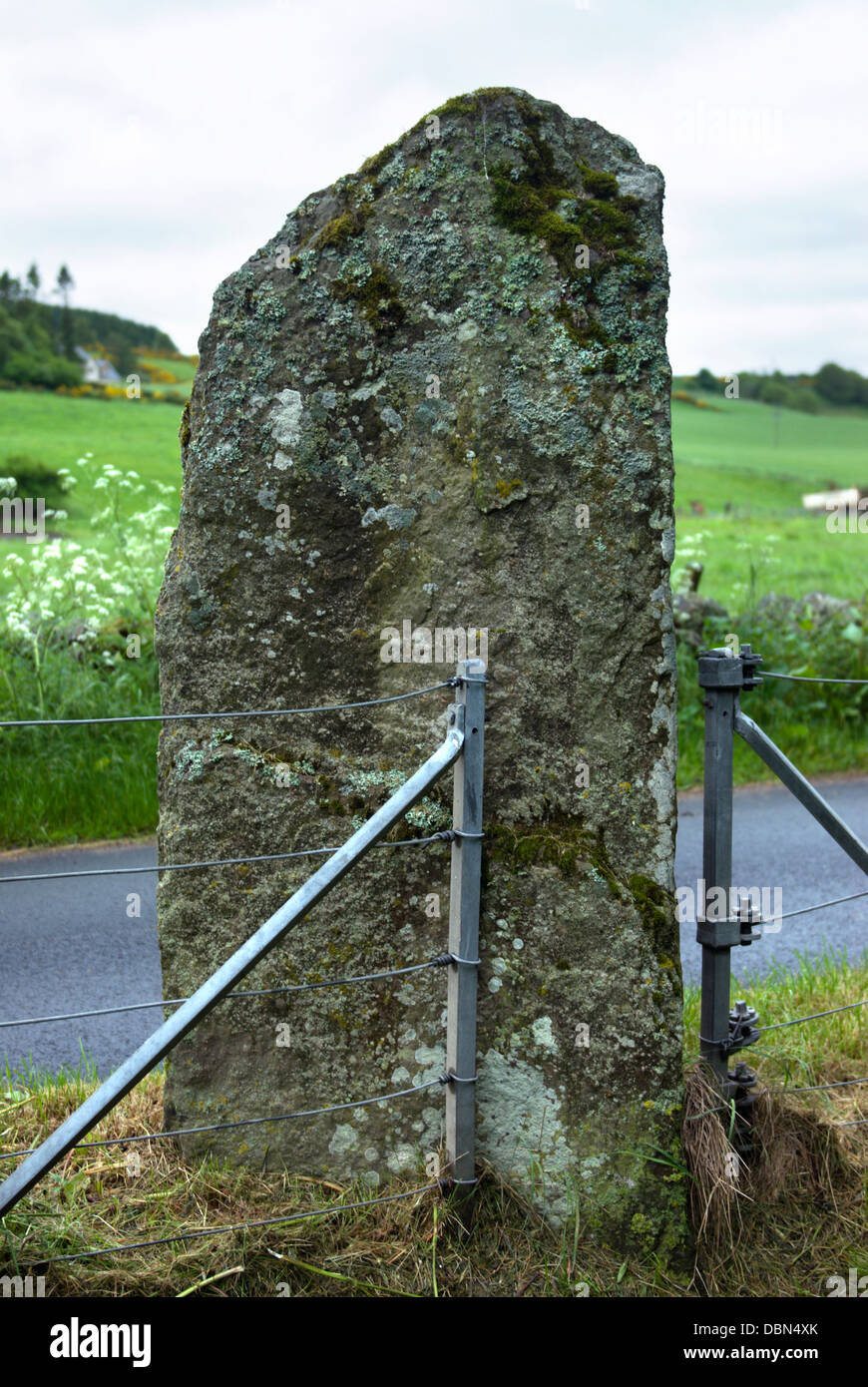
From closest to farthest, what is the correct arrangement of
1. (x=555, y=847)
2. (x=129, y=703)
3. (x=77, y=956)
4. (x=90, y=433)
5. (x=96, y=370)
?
(x=555, y=847) < (x=77, y=956) < (x=129, y=703) < (x=90, y=433) < (x=96, y=370)

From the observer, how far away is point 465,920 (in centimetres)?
281

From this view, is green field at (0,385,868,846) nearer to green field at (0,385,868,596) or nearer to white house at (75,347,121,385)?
green field at (0,385,868,596)

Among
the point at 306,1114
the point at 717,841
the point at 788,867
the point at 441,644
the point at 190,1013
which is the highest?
the point at 441,644

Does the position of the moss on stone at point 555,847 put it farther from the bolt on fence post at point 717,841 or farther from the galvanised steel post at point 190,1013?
the galvanised steel post at point 190,1013

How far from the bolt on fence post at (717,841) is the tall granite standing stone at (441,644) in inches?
8.2

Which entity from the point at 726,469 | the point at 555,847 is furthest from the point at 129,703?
the point at 726,469

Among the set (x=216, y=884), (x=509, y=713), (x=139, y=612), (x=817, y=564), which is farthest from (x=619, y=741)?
(x=817, y=564)

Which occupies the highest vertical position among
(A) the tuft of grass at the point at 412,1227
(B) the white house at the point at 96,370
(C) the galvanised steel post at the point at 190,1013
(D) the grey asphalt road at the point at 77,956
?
(B) the white house at the point at 96,370

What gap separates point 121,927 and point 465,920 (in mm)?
3338

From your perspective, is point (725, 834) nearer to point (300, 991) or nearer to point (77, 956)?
point (300, 991)

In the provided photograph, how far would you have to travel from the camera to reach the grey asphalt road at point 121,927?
4523 mm

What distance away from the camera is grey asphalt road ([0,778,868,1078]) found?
4523 mm

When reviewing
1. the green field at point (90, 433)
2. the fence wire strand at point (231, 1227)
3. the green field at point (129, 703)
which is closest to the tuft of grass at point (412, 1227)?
the fence wire strand at point (231, 1227)
